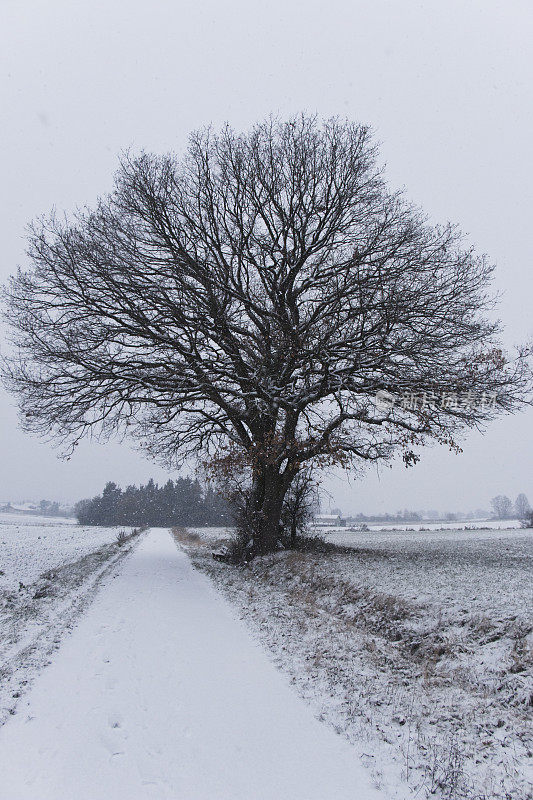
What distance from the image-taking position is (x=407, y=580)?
9.72 metres

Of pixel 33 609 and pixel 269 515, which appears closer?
pixel 33 609

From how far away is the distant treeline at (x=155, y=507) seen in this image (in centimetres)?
9731

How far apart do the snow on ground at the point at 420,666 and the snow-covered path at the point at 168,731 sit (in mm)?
438

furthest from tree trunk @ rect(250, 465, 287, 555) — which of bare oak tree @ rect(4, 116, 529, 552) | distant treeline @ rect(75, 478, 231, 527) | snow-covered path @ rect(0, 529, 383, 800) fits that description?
distant treeline @ rect(75, 478, 231, 527)

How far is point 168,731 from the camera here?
174 inches

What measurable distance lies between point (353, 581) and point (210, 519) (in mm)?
91069

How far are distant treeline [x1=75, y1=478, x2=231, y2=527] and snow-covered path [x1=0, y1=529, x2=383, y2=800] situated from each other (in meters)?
87.9

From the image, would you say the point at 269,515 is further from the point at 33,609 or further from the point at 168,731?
the point at 168,731

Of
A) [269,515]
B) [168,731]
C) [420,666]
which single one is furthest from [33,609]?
[269,515]

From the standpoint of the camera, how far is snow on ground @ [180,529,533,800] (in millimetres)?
3980

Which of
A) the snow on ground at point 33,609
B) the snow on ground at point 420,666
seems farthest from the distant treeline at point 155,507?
the snow on ground at point 420,666

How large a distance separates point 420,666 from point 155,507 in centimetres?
10298

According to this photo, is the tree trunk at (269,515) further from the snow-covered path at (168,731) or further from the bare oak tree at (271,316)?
the snow-covered path at (168,731)

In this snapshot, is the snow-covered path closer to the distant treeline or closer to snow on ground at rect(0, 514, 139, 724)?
snow on ground at rect(0, 514, 139, 724)
